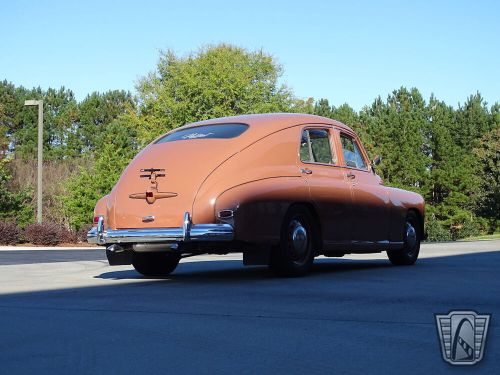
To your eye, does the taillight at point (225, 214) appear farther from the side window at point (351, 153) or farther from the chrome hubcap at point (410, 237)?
the chrome hubcap at point (410, 237)

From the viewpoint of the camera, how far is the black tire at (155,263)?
35.6 ft

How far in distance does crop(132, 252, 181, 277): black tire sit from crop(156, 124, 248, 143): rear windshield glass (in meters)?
1.56

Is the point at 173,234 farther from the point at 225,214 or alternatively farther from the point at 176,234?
the point at 225,214

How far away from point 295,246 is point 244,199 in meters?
1.12

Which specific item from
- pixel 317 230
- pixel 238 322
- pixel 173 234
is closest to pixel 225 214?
pixel 173 234

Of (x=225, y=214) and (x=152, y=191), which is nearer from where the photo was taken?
(x=225, y=214)

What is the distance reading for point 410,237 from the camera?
12797 millimetres

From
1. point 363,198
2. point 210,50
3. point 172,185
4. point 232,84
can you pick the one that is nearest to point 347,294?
point 172,185

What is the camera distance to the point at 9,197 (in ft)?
126

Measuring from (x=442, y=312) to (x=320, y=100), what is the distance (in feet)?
267

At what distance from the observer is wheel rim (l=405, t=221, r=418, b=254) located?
12727 millimetres

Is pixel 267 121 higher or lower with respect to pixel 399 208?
higher

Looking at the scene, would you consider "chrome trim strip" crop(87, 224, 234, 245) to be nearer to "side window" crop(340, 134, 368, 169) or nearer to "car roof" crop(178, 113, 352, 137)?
"car roof" crop(178, 113, 352, 137)

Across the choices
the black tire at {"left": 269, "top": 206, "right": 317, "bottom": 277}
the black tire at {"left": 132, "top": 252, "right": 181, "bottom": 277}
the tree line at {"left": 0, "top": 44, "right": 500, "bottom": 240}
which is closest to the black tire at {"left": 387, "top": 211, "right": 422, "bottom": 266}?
the black tire at {"left": 269, "top": 206, "right": 317, "bottom": 277}
